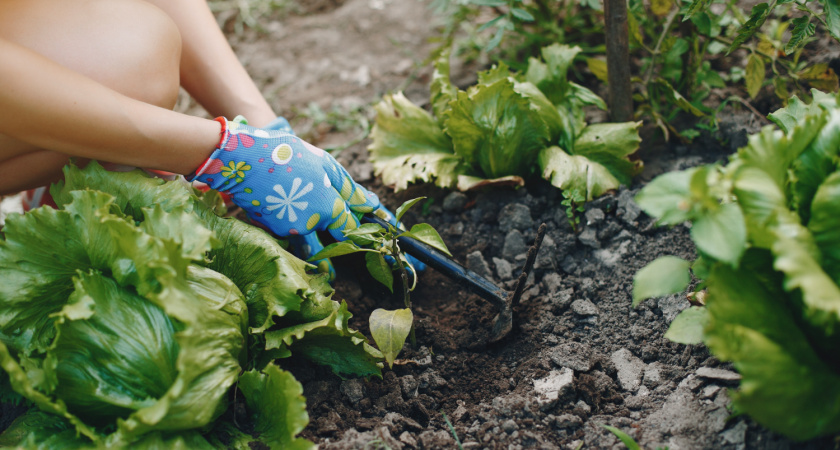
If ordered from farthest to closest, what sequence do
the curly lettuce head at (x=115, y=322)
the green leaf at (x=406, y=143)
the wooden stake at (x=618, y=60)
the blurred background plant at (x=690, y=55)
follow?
1. the green leaf at (x=406, y=143)
2. the blurred background plant at (x=690, y=55)
3. the wooden stake at (x=618, y=60)
4. the curly lettuce head at (x=115, y=322)

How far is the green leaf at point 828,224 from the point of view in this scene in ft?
3.27

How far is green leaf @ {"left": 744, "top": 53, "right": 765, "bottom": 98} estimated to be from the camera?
1.86 metres

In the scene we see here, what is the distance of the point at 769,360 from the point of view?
3.10ft

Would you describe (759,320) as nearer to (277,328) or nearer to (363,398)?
(363,398)

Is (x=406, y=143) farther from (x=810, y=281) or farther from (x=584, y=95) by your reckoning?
(x=810, y=281)

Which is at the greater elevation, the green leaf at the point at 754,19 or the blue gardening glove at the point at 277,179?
the green leaf at the point at 754,19

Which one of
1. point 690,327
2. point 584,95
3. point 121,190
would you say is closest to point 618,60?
point 584,95

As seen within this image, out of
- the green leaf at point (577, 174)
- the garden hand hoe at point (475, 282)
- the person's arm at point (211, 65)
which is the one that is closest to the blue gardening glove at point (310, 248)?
A: the garden hand hoe at point (475, 282)

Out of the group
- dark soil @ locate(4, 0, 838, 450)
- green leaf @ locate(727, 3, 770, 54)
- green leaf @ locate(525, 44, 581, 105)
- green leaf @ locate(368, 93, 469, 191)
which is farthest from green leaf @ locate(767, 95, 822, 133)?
green leaf @ locate(368, 93, 469, 191)

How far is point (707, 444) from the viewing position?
1.24 metres

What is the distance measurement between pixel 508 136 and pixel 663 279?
2.91 feet

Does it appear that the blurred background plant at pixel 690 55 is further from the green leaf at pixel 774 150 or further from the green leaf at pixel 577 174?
the green leaf at pixel 774 150

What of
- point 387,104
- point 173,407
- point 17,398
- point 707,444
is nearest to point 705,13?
point 387,104

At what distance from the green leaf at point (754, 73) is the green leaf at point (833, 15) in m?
0.37
